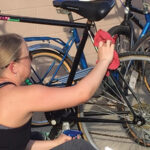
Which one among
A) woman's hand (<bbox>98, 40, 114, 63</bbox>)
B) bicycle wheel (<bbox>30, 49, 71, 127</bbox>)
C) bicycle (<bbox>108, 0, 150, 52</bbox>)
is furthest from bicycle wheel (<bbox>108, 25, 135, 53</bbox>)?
woman's hand (<bbox>98, 40, 114, 63</bbox>)

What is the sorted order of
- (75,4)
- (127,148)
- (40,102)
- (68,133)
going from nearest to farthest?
1. (40,102)
2. (68,133)
3. (75,4)
4. (127,148)

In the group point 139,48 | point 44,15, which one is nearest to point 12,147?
point 139,48

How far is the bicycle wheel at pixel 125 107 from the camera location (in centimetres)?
269

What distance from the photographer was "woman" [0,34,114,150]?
1701 millimetres

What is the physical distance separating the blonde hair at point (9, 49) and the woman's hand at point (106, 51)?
1.51ft

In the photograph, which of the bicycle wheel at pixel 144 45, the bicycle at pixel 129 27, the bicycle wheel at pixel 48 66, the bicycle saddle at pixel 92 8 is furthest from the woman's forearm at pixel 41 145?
the bicycle at pixel 129 27

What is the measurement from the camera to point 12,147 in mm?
1855

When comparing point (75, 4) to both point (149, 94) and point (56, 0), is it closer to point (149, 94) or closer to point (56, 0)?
point (56, 0)

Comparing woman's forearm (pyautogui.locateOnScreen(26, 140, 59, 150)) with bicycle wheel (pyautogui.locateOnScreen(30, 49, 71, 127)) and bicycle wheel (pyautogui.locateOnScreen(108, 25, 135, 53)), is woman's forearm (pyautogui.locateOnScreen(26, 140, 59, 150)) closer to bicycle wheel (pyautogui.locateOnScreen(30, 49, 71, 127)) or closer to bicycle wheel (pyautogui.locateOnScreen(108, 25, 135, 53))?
bicycle wheel (pyautogui.locateOnScreen(30, 49, 71, 127))

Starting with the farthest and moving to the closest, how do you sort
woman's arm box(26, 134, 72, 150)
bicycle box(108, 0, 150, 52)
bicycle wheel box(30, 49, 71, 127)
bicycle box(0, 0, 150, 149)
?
bicycle box(108, 0, 150, 52) < bicycle wheel box(30, 49, 71, 127) < bicycle box(0, 0, 150, 149) < woman's arm box(26, 134, 72, 150)

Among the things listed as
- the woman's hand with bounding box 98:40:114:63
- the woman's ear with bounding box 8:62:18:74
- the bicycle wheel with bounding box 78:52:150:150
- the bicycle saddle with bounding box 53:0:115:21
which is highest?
the bicycle saddle with bounding box 53:0:115:21

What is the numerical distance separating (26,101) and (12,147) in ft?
1.07

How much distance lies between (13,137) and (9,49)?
486 mm

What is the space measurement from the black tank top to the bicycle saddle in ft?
2.77
